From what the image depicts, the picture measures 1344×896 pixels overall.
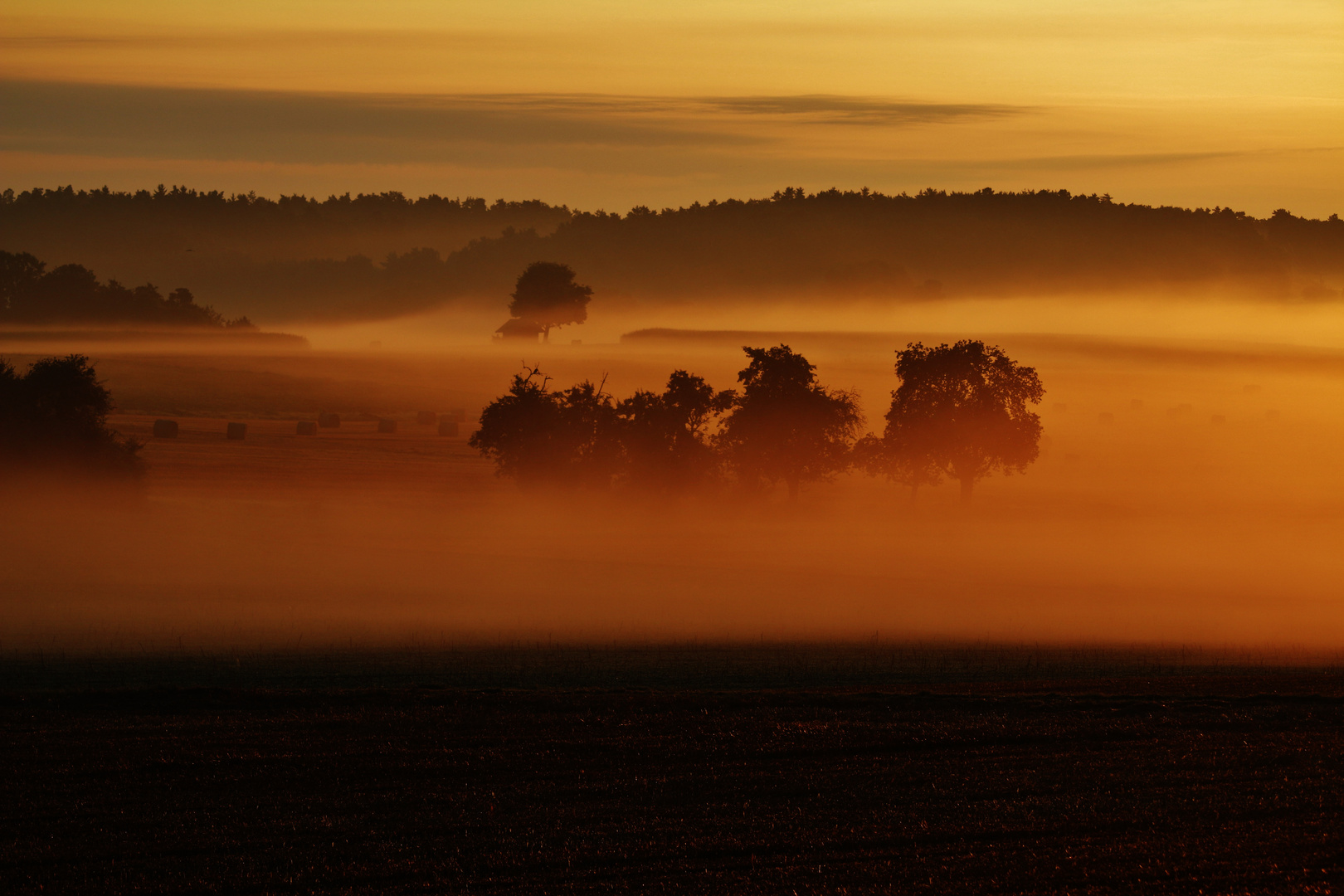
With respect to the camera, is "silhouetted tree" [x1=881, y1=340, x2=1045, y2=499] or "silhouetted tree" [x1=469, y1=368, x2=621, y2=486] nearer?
"silhouetted tree" [x1=469, y1=368, x2=621, y2=486]

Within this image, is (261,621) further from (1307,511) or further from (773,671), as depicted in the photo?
(1307,511)

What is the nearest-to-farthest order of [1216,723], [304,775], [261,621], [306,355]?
1. [304,775]
2. [1216,723]
3. [261,621]
4. [306,355]

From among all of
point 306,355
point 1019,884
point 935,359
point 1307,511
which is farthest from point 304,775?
point 306,355

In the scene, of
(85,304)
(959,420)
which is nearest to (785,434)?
(959,420)

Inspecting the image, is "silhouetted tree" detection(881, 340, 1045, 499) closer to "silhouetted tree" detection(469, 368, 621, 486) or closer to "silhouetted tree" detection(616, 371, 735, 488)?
"silhouetted tree" detection(616, 371, 735, 488)

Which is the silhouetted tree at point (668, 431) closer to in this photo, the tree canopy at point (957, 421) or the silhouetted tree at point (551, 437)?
the silhouetted tree at point (551, 437)

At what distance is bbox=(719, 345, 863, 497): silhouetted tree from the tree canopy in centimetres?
293

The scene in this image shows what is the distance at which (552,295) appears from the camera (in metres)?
138

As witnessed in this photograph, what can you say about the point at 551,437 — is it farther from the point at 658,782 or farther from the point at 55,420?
the point at 658,782

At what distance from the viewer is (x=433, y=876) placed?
15250 millimetres

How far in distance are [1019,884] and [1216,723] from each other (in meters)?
10.3

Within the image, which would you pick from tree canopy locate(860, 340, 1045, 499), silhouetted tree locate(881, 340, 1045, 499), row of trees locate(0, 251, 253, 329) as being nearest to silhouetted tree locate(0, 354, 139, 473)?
tree canopy locate(860, 340, 1045, 499)

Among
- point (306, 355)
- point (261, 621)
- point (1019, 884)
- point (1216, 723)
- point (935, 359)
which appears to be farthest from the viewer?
point (306, 355)

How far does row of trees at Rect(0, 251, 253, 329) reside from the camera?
149000 mm
